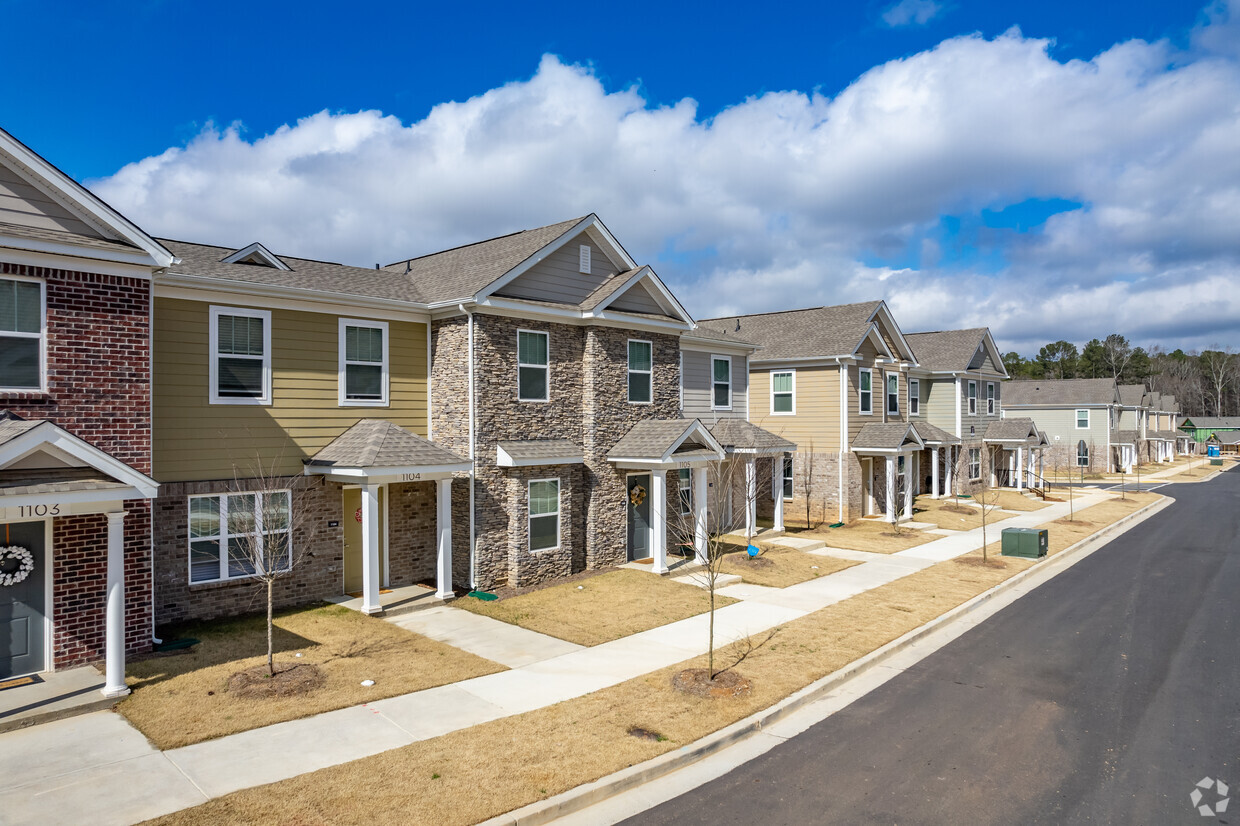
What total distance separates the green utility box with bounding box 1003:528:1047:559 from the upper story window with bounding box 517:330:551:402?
47.8ft

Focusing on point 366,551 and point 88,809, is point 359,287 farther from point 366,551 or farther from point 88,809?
point 88,809

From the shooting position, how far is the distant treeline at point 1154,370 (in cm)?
10662

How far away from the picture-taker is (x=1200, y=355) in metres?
125

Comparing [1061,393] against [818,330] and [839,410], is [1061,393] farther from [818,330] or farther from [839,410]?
[839,410]

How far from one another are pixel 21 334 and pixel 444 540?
7.95m

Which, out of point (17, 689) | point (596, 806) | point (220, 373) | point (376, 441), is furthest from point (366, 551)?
point (596, 806)

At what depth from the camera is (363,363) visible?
53.0 feet

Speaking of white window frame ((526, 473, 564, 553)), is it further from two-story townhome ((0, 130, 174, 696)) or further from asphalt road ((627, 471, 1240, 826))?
asphalt road ((627, 471, 1240, 826))

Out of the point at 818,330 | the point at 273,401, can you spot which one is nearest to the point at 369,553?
the point at 273,401

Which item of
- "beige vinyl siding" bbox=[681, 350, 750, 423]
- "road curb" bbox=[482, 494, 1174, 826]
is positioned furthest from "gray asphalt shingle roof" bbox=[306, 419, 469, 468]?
"beige vinyl siding" bbox=[681, 350, 750, 423]

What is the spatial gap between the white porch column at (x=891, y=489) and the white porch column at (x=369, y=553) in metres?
19.5

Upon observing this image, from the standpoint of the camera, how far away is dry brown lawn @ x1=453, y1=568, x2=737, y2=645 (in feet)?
45.3

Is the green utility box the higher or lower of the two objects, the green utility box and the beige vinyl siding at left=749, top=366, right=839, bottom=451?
the lower

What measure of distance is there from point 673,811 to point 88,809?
562cm
